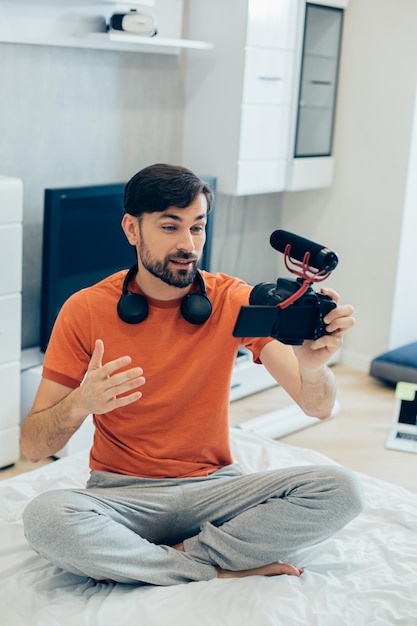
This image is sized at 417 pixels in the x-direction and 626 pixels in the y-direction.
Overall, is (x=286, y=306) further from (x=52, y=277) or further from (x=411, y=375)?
(x=411, y=375)

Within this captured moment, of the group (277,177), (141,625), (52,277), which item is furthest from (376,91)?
(141,625)

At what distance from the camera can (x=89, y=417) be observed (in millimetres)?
3051

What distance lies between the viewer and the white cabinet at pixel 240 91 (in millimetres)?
3523

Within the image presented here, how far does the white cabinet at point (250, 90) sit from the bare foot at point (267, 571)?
1.98 metres

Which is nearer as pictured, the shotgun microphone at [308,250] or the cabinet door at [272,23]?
the shotgun microphone at [308,250]

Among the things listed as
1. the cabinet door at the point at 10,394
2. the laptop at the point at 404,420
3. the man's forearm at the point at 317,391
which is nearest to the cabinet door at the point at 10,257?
the cabinet door at the point at 10,394

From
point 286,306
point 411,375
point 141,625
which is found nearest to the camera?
point 286,306

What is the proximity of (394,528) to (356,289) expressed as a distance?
2056 millimetres

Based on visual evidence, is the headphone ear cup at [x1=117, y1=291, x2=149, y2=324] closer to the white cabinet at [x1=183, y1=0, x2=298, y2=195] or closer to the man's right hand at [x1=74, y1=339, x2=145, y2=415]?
the man's right hand at [x1=74, y1=339, x2=145, y2=415]

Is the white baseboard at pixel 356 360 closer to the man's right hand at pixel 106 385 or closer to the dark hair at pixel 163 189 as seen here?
the dark hair at pixel 163 189

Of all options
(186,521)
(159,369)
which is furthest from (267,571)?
(159,369)

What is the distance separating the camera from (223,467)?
214cm

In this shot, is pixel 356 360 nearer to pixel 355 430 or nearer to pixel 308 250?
pixel 355 430

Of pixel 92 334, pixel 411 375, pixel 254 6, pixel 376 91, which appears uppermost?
pixel 254 6
